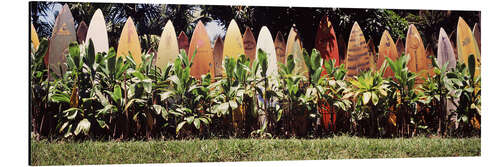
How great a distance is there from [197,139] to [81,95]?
3.67 feet

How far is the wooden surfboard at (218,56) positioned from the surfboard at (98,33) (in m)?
1.01

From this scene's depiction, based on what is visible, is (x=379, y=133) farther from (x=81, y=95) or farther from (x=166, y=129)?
(x=81, y=95)

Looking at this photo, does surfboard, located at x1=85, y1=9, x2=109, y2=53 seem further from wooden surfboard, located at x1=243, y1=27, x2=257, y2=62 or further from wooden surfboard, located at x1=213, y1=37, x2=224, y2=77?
wooden surfboard, located at x1=243, y1=27, x2=257, y2=62

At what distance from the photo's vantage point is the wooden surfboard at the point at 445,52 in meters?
5.87

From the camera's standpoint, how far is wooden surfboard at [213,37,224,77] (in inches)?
212

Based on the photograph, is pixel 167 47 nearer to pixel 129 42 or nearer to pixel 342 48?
pixel 129 42

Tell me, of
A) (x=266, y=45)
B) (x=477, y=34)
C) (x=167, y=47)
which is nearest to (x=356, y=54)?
(x=266, y=45)

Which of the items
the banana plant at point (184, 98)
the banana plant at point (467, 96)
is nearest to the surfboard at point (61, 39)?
the banana plant at point (184, 98)

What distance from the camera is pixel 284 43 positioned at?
5523 mm

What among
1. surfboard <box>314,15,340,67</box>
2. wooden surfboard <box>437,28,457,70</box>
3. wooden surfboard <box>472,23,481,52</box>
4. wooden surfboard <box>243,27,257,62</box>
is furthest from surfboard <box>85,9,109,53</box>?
wooden surfboard <box>472,23,481,52</box>

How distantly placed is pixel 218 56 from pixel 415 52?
2.06 m

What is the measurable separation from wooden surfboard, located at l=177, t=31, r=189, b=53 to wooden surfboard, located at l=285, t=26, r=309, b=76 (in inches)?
38.6

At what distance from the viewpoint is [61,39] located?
4.96m

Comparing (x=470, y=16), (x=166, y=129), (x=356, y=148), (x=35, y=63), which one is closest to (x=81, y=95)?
(x=35, y=63)
